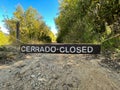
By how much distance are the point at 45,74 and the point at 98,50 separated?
9.88 ft

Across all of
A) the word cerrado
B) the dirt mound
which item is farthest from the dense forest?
the word cerrado

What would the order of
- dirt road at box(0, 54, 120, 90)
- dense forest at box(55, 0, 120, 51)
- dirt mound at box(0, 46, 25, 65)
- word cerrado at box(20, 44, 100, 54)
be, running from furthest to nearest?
dense forest at box(55, 0, 120, 51), dirt mound at box(0, 46, 25, 65), dirt road at box(0, 54, 120, 90), word cerrado at box(20, 44, 100, 54)

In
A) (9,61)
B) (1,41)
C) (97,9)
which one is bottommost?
(9,61)

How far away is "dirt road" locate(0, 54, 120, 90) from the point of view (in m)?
6.12

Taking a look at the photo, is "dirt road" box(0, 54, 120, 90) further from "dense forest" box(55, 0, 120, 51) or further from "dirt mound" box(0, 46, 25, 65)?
"dense forest" box(55, 0, 120, 51)

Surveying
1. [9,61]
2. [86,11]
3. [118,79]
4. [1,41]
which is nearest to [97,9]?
[86,11]

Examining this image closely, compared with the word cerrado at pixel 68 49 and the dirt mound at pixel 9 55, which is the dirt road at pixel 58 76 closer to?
the dirt mound at pixel 9 55

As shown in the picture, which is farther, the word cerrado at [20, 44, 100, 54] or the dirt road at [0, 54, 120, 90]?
the dirt road at [0, 54, 120, 90]

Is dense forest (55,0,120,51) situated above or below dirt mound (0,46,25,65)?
above

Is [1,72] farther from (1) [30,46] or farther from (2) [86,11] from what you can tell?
(2) [86,11]

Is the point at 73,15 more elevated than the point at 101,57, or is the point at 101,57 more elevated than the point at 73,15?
the point at 73,15

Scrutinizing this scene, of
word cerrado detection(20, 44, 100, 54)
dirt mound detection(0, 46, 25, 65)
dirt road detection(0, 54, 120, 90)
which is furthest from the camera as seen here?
dirt mound detection(0, 46, 25, 65)

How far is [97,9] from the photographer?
13008 millimetres

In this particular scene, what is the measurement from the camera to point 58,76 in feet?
22.0
